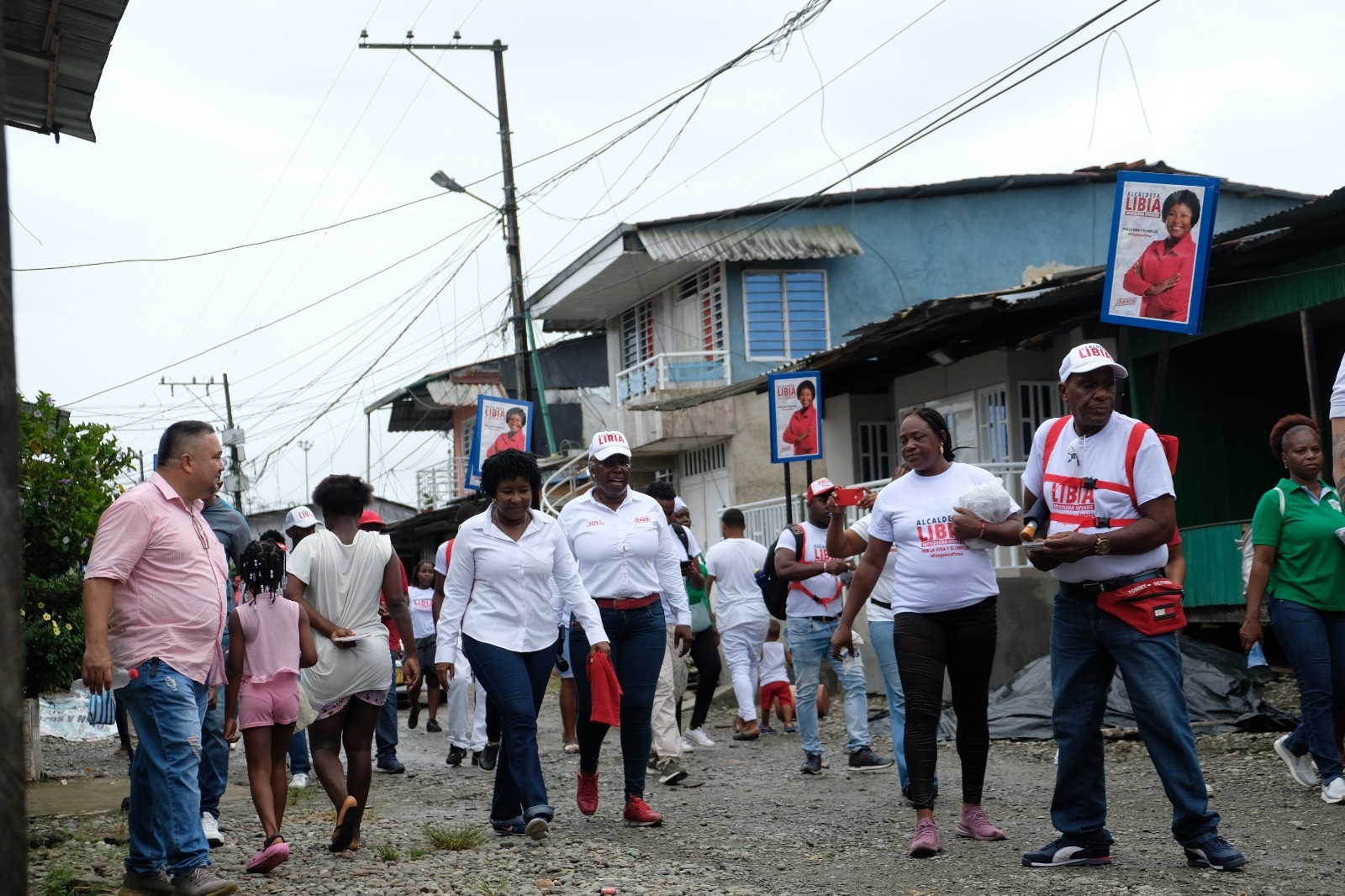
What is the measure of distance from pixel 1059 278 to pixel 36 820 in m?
11.2

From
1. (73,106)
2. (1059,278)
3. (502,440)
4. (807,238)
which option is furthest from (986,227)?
(73,106)

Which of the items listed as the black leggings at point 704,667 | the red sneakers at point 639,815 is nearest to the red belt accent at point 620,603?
the red sneakers at point 639,815

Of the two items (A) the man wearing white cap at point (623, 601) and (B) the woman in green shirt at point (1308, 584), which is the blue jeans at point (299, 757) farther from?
(B) the woman in green shirt at point (1308, 584)

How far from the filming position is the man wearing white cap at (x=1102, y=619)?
570cm

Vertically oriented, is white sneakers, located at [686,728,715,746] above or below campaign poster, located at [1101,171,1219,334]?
below

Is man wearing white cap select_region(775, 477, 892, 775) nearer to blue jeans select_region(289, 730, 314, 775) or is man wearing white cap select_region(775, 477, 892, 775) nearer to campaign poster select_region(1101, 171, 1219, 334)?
campaign poster select_region(1101, 171, 1219, 334)

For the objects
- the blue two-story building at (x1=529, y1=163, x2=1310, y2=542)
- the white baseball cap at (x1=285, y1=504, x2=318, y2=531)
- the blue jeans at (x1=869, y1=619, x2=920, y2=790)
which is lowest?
the blue jeans at (x1=869, y1=619, x2=920, y2=790)

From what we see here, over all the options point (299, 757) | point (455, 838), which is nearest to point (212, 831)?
point (455, 838)

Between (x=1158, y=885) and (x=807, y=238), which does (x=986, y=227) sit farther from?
(x=1158, y=885)

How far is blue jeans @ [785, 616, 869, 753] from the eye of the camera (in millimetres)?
9914

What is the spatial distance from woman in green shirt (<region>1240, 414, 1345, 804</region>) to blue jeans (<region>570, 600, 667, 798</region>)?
10.4 ft

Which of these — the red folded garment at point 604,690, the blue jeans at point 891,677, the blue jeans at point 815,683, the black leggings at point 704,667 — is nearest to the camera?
the red folded garment at point 604,690

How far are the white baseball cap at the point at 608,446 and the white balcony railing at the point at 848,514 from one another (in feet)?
21.3

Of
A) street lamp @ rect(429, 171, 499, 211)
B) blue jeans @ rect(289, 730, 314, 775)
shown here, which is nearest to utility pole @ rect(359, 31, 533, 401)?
street lamp @ rect(429, 171, 499, 211)
